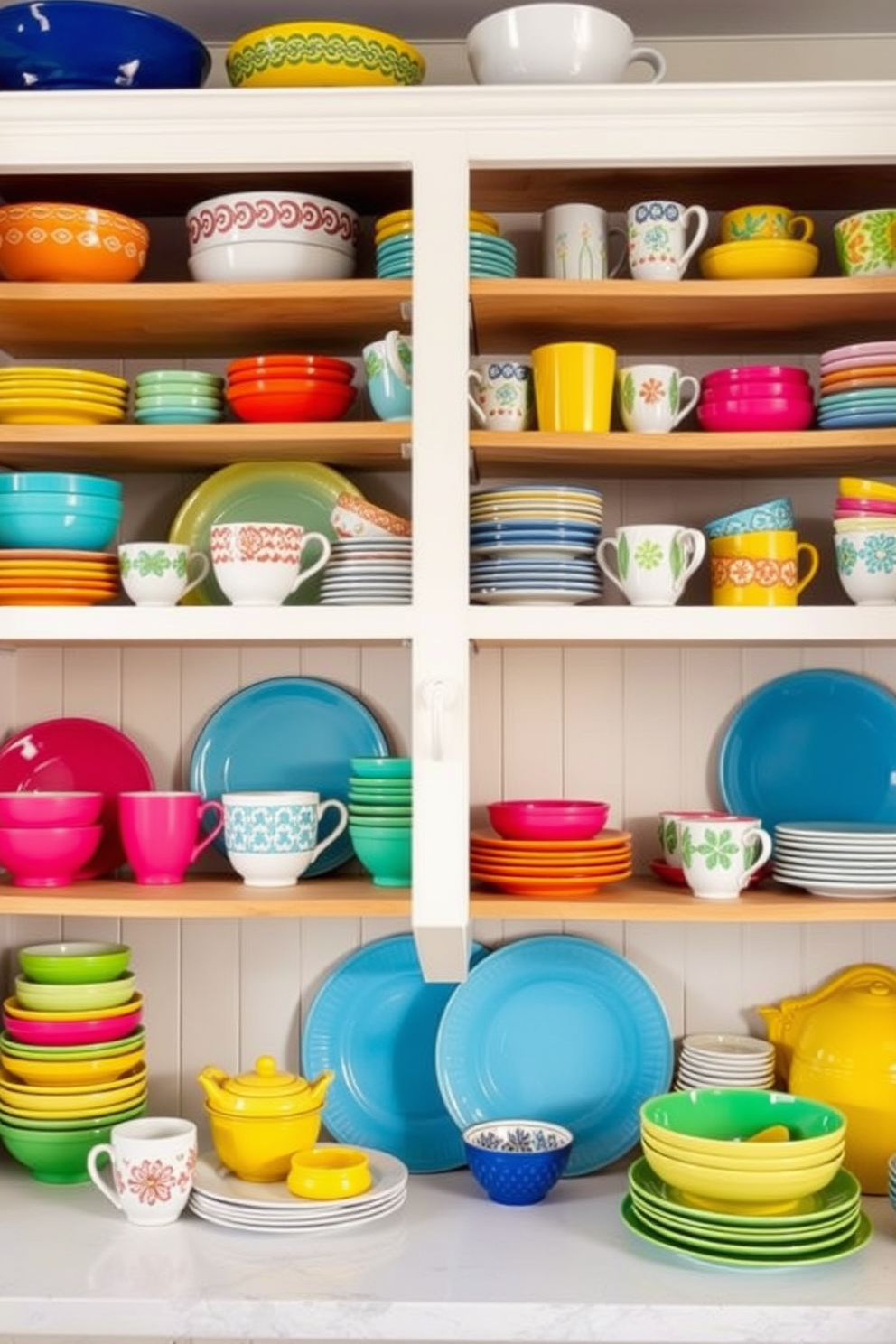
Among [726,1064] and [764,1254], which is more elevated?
[726,1064]

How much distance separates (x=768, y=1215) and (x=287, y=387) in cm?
110

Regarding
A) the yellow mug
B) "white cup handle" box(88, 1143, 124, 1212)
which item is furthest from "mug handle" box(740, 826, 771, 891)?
"white cup handle" box(88, 1143, 124, 1212)

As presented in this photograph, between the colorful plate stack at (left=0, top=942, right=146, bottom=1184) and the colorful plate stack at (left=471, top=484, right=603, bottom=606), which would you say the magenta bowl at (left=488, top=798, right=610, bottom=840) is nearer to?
the colorful plate stack at (left=471, top=484, right=603, bottom=606)

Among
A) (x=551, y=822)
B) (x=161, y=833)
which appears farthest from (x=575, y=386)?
(x=161, y=833)

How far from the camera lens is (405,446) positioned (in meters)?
1.88

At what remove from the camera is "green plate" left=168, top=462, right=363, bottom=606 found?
2.05 metres

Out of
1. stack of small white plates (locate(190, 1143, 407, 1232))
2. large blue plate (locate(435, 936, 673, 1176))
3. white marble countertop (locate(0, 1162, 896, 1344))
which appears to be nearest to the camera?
white marble countertop (locate(0, 1162, 896, 1344))

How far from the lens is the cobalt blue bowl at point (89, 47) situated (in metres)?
1.83

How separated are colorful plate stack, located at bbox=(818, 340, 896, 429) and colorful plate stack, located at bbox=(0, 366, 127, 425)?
0.87 metres

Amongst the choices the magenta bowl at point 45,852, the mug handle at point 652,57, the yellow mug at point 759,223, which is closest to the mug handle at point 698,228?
the yellow mug at point 759,223

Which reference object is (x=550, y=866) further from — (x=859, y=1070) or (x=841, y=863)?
(x=859, y=1070)

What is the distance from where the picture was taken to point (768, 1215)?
1739mm

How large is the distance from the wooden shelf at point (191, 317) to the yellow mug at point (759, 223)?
41 centimetres

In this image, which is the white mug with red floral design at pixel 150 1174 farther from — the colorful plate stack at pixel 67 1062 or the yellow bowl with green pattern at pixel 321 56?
the yellow bowl with green pattern at pixel 321 56
